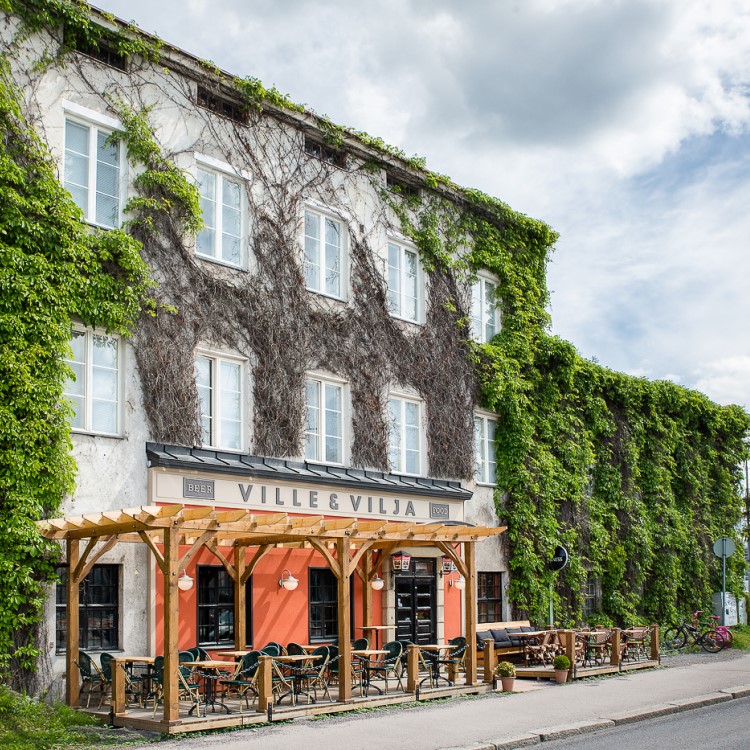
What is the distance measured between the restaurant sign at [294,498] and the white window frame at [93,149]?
4.19 m

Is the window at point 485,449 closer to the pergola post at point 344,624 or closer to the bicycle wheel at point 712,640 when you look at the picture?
the bicycle wheel at point 712,640

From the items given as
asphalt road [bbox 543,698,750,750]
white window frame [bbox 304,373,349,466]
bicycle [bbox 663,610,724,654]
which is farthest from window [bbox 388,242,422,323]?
bicycle [bbox 663,610,724,654]

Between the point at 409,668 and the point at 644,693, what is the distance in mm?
4002

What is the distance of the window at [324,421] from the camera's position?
62.4 feet

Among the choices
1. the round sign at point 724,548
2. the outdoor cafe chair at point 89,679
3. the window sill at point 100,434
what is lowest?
the outdoor cafe chair at point 89,679

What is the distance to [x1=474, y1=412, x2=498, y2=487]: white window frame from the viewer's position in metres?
23.0

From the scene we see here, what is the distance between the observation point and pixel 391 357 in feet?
68.7

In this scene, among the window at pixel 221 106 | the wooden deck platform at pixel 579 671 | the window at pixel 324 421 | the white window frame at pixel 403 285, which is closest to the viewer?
the window at pixel 221 106

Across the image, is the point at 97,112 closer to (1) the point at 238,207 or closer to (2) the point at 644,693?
(1) the point at 238,207

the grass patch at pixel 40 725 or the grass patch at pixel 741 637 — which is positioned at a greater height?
the grass patch at pixel 40 725

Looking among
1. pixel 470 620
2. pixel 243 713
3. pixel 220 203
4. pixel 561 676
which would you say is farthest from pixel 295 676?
pixel 220 203

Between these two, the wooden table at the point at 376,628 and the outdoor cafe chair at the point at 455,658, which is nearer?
the outdoor cafe chair at the point at 455,658

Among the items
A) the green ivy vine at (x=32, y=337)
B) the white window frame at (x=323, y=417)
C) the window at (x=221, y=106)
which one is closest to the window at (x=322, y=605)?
the white window frame at (x=323, y=417)

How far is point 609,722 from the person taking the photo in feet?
44.7
